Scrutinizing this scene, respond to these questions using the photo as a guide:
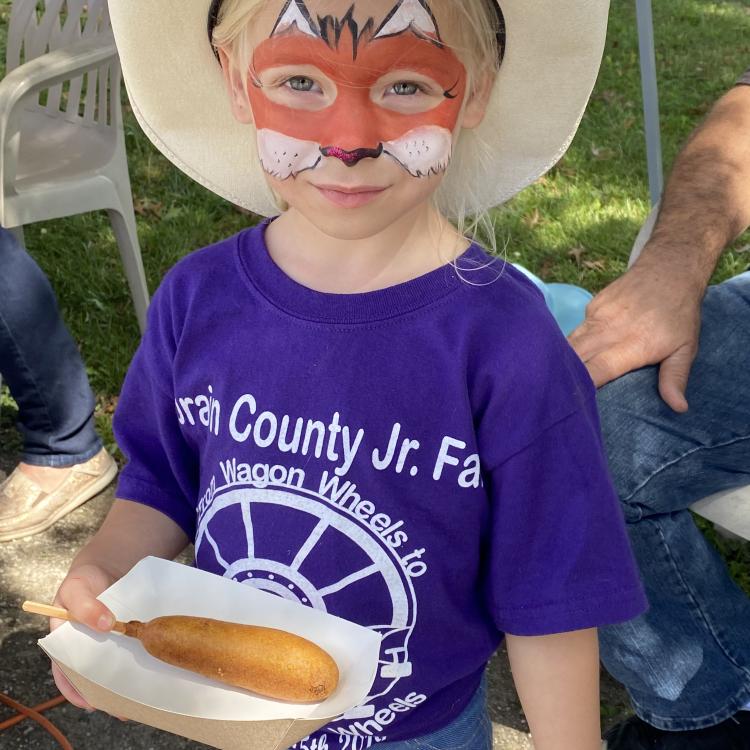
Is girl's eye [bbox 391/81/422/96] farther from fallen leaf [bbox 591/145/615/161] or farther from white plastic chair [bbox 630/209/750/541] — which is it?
fallen leaf [bbox 591/145/615/161]

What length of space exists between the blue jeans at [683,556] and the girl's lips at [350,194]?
2.98 feet

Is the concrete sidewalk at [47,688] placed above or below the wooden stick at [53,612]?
below

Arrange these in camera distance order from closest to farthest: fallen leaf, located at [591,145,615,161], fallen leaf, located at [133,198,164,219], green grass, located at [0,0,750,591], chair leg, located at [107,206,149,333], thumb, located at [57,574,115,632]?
thumb, located at [57,574,115,632]
chair leg, located at [107,206,149,333]
green grass, located at [0,0,750,591]
fallen leaf, located at [133,198,164,219]
fallen leaf, located at [591,145,615,161]

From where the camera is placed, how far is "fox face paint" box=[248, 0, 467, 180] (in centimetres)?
112

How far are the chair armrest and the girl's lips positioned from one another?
206 centimetres

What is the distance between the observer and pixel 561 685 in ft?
4.11

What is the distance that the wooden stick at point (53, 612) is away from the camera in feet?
3.82

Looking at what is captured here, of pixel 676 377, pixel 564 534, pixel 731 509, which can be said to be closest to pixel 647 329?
pixel 676 377

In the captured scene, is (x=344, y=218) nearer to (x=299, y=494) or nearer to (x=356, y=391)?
(x=356, y=391)

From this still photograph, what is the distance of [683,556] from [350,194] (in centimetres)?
107

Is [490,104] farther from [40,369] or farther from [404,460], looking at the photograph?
[40,369]

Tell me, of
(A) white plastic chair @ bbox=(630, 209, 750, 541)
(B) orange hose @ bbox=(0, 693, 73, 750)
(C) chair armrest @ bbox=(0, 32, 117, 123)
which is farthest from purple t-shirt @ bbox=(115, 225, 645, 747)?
(C) chair armrest @ bbox=(0, 32, 117, 123)

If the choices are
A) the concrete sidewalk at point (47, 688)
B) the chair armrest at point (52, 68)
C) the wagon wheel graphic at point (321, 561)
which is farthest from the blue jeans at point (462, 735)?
the chair armrest at point (52, 68)

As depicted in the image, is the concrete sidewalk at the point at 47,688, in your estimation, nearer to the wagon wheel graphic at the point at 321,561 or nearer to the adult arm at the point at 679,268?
the adult arm at the point at 679,268
